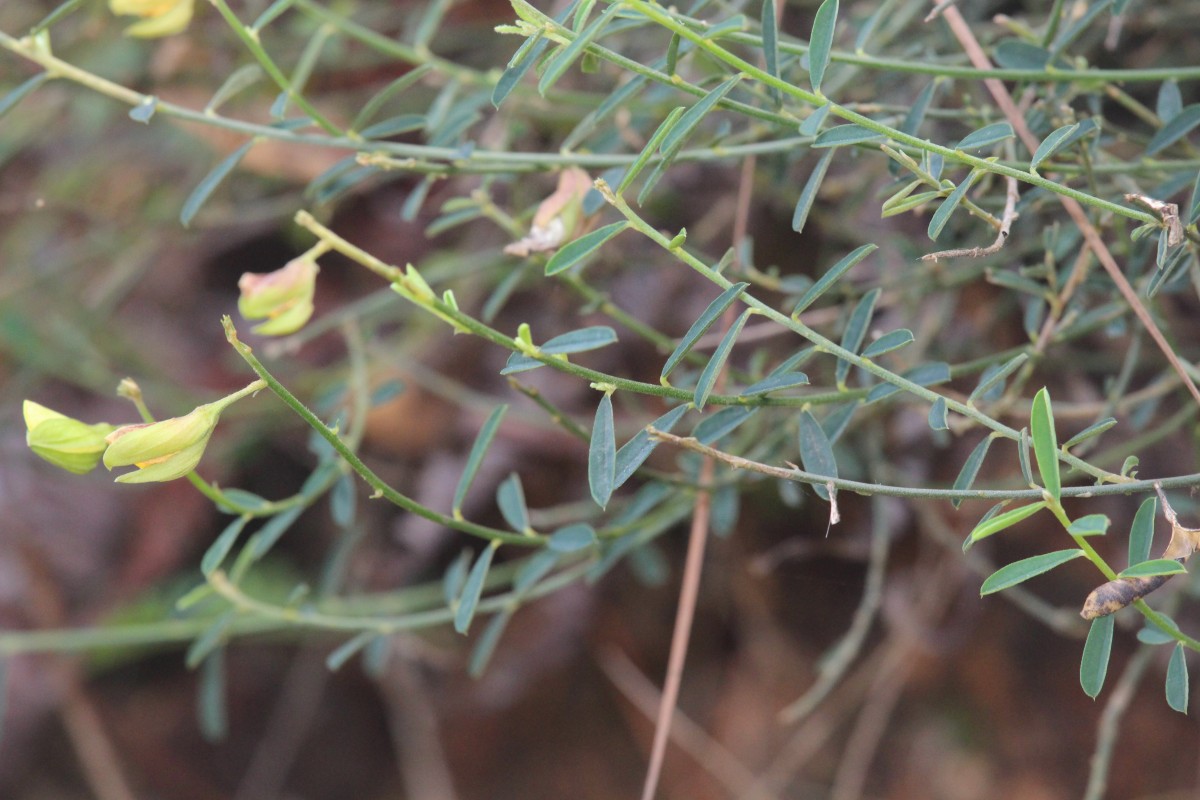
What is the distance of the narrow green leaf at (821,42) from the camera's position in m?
0.50

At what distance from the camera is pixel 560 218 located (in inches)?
24.0

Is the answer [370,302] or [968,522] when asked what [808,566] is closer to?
[968,522]

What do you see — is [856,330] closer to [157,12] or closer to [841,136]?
[841,136]

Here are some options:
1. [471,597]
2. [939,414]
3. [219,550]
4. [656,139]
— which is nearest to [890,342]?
[939,414]

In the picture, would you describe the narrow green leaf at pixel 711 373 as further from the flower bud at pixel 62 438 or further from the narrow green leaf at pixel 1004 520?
the flower bud at pixel 62 438

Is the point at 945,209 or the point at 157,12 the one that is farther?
the point at 157,12

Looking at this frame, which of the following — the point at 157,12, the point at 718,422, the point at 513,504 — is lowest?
the point at 513,504

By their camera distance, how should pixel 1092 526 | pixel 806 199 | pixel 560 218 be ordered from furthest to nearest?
pixel 560 218 < pixel 806 199 < pixel 1092 526

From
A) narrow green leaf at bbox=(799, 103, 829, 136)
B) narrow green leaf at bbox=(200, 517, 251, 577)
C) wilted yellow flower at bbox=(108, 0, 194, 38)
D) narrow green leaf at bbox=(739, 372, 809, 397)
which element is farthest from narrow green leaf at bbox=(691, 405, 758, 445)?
wilted yellow flower at bbox=(108, 0, 194, 38)

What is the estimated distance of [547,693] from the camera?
4.39 feet

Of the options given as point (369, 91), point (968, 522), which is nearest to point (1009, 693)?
point (968, 522)

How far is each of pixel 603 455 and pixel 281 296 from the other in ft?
0.59

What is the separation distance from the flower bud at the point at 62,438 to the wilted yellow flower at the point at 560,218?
0.24 metres

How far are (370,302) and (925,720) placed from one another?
2.77ft
